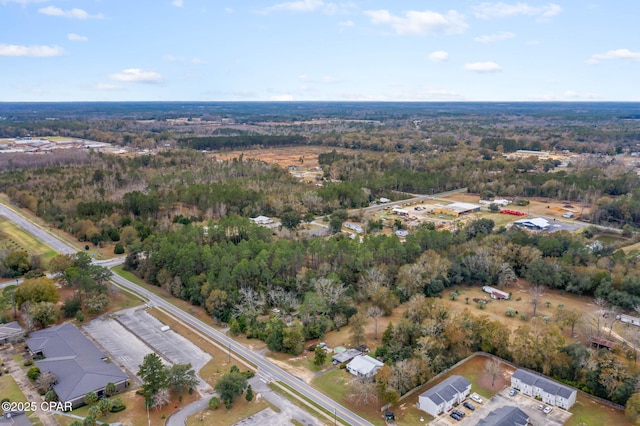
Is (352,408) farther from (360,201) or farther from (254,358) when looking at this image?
(360,201)

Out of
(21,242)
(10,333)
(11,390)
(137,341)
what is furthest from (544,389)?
(21,242)

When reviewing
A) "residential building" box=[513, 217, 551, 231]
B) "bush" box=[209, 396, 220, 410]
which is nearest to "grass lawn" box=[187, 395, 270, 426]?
"bush" box=[209, 396, 220, 410]

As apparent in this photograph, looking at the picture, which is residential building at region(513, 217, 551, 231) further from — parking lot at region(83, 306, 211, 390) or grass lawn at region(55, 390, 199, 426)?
grass lawn at region(55, 390, 199, 426)

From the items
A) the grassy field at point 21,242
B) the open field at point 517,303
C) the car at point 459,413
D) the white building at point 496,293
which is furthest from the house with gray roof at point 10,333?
the white building at point 496,293

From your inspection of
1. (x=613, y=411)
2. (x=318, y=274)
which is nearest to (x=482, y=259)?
(x=318, y=274)

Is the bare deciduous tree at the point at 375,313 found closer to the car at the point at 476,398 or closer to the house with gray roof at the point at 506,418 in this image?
the car at the point at 476,398

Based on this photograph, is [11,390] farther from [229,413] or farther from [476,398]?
[476,398]
